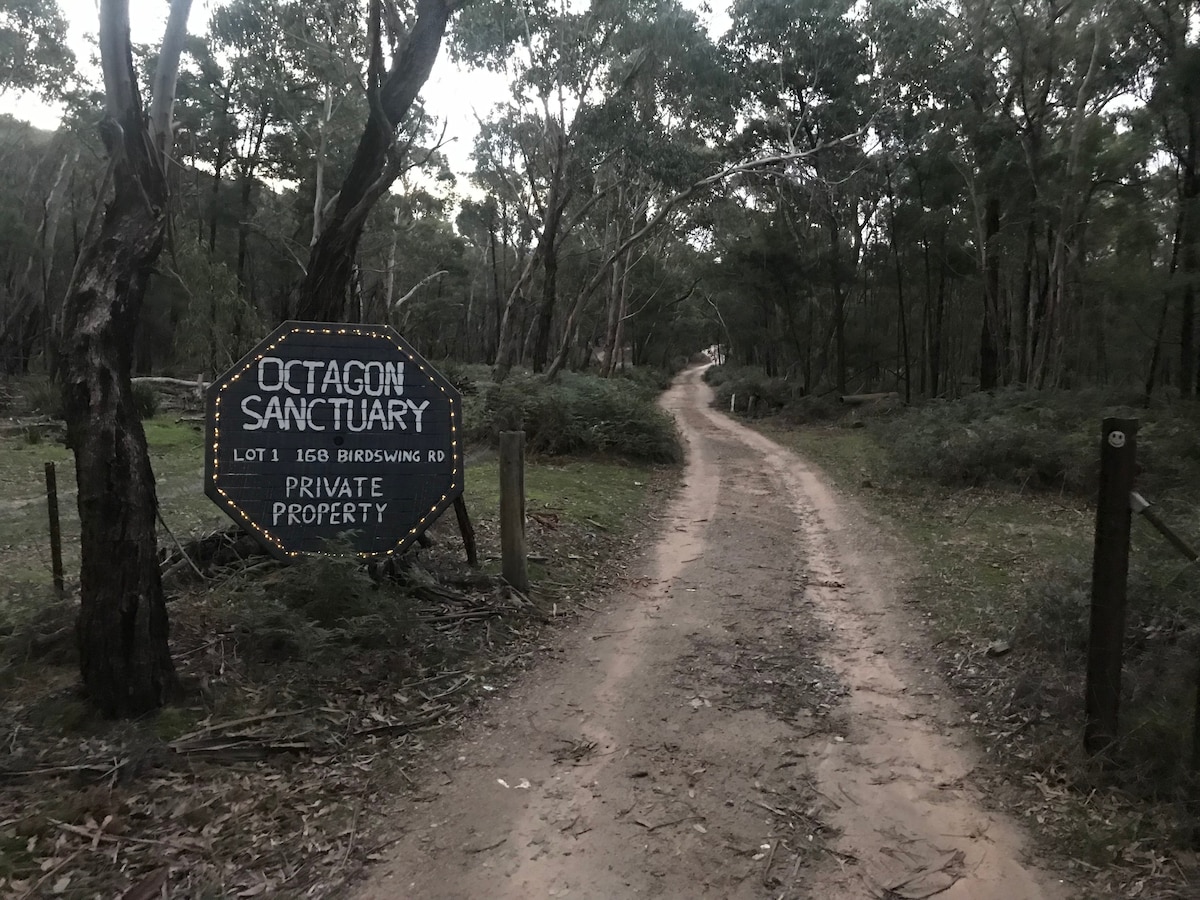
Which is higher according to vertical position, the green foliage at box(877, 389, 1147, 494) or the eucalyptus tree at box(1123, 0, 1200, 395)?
the eucalyptus tree at box(1123, 0, 1200, 395)

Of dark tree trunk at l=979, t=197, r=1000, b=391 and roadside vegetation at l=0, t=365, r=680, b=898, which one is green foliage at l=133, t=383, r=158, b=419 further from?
dark tree trunk at l=979, t=197, r=1000, b=391

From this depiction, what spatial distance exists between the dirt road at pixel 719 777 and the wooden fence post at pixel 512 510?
0.84m

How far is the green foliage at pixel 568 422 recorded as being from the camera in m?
15.8

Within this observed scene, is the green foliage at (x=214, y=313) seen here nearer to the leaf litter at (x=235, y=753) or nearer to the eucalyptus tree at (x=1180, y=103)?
the leaf litter at (x=235, y=753)

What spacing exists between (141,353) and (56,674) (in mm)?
41922

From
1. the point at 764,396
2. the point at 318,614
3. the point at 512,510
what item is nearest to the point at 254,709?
the point at 318,614

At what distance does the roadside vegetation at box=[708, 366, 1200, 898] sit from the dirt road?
265mm

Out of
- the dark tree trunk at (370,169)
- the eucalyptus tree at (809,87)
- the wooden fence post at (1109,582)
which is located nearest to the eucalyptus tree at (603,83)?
the eucalyptus tree at (809,87)

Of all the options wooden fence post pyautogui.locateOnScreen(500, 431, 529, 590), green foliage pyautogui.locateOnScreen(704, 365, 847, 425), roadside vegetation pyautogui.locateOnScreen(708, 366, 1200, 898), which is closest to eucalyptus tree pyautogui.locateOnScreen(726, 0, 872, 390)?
green foliage pyautogui.locateOnScreen(704, 365, 847, 425)

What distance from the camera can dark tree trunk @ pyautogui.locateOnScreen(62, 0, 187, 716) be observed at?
3.91m

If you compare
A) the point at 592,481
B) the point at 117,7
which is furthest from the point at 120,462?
the point at 592,481

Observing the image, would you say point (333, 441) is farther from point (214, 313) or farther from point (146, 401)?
point (214, 313)

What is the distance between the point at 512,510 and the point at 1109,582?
4.35 m

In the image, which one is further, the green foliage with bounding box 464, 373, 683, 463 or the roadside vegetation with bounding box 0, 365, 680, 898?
the green foliage with bounding box 464, 373, 683, 463
